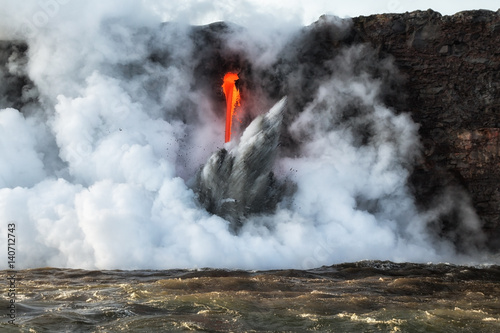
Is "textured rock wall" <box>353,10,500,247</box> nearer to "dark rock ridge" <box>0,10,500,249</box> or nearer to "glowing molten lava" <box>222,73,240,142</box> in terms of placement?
"dark rock ridge" <box>0,10,500,249</box>

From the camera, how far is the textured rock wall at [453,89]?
78.4 ft

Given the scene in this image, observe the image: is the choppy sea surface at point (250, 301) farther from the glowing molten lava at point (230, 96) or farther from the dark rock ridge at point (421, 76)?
the glowing molten lava at point (230, 96)

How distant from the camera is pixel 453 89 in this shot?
25.2 meters

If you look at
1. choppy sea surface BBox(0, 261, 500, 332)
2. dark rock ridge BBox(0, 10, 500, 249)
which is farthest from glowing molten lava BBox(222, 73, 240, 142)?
choppy sea surface BBox(0, 261, 500, 332)

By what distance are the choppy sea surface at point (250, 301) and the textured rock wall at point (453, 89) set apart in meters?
8.17

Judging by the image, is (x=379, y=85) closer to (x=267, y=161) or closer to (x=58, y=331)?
(x=267, y=161)

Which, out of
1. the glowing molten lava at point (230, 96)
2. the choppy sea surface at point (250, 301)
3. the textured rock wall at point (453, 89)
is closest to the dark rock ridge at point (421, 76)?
the textured rock wall at point (453, 89)

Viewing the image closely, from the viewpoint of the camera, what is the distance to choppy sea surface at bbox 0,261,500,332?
9344mm

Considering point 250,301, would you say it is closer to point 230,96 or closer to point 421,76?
point 230,96

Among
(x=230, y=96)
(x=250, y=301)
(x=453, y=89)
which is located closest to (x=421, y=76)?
(x=453, y=89)

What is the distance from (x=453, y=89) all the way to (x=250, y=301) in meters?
17.9

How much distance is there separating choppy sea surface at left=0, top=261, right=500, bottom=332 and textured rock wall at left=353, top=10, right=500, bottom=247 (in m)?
8.17

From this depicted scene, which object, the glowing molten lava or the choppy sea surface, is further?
the glowing molten lava

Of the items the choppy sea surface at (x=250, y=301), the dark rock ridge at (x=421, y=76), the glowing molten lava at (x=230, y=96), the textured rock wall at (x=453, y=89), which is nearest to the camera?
the choppy sea surface at (x=250, y=301)
